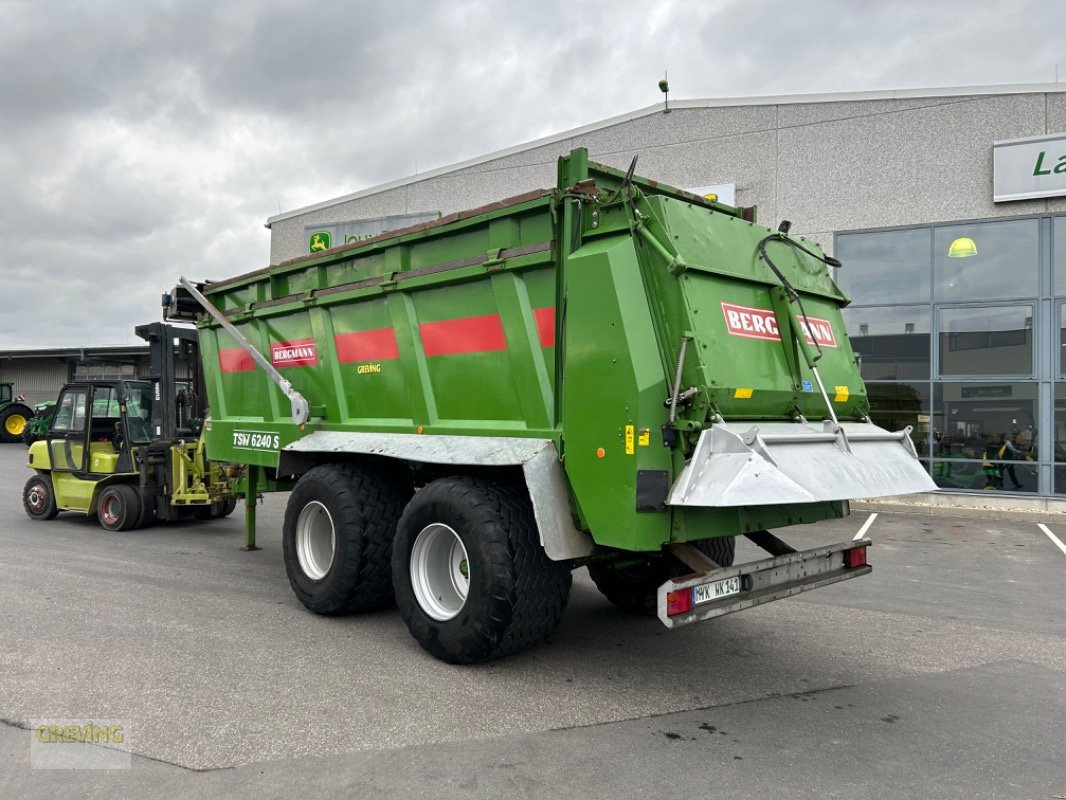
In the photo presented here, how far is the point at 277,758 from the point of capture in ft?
11.7

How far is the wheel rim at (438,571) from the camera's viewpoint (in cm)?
504

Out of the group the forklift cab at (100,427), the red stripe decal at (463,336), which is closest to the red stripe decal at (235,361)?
the red stripe decal at (463,336)

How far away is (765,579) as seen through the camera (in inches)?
176

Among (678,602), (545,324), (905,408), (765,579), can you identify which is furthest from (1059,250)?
(678,602)

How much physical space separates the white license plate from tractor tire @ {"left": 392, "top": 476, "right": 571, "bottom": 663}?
0.95 m

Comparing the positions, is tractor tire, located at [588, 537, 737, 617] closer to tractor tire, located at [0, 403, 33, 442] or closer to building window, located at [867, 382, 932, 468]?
building window, located at [867, 382, 932, 468]

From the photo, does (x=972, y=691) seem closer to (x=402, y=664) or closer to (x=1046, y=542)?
(x=402, y=664)

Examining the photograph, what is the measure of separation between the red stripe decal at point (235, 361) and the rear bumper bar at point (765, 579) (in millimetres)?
5181

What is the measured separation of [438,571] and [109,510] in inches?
279

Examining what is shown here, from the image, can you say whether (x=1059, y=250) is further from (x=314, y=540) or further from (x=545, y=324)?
(x=314, y=540)

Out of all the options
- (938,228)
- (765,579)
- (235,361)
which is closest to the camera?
(765,579)

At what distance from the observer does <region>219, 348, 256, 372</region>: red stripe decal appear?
7.63 meters

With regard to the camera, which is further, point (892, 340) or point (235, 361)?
point (892, 340)

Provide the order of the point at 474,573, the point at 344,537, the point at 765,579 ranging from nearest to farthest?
the point at 765,579 < the point at 474,573 < the point at 344,537
